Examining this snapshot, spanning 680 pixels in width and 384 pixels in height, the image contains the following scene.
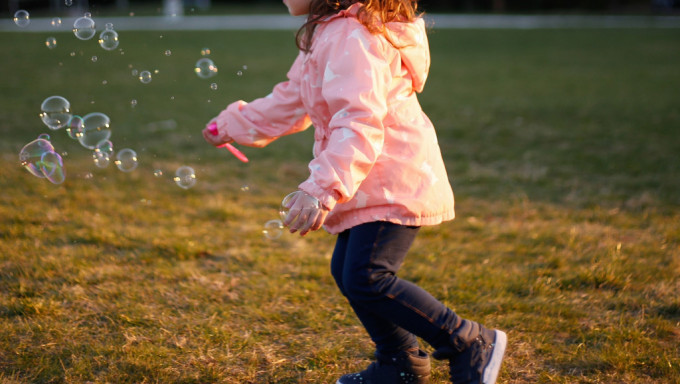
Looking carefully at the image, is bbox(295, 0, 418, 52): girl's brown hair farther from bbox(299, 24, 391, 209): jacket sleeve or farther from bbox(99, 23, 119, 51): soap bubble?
bbox(99, 23, 119, 51): soap bubble

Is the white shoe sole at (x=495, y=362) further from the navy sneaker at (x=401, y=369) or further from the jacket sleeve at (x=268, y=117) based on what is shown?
the jacket sleeve at (x=268, y=117)

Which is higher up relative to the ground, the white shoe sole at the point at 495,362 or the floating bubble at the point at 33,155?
the floating bubble at the point at 33,155

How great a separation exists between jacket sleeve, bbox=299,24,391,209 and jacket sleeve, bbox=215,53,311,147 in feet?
1.23

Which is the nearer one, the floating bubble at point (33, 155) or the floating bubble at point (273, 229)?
the floating bubble at point (273, 229)

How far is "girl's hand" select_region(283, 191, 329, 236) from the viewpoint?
65.9 inches

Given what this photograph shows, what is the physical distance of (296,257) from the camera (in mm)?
3129

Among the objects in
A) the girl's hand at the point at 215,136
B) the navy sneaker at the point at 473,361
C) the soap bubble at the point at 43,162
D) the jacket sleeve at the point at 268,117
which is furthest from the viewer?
the soap bubble at the point at 43,162

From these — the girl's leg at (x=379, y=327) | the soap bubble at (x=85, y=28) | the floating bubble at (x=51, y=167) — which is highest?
the soap bubble at (x=85, y=28)

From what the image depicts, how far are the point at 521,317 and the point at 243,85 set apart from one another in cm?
665

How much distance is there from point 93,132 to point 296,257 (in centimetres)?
105

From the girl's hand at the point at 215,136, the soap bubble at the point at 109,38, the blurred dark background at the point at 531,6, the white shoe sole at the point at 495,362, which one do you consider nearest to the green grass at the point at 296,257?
the white shoe sole at the point at 495,362

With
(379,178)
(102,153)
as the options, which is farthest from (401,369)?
(102,153)

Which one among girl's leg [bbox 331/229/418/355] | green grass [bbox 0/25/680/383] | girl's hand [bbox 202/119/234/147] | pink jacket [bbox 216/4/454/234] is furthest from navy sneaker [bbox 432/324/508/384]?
girl's hand [bbox 202/119/234/147]

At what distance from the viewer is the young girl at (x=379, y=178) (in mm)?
1719
